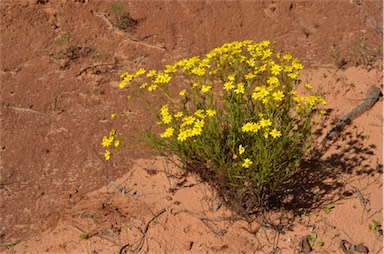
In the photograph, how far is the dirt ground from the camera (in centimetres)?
380

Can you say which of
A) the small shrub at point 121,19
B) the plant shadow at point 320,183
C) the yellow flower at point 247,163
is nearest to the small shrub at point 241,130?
the yellow flower at point 247,163

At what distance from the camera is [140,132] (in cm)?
486

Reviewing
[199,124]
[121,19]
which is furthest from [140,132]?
[121,19]

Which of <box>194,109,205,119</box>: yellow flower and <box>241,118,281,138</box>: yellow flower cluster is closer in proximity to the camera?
<box>241,118,281,138</box>: yellow flower cluster

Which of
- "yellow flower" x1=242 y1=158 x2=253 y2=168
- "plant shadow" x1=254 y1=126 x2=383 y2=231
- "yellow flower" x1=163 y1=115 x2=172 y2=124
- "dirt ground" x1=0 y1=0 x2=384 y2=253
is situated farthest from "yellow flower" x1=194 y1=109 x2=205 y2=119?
"plant shadow" x1=254 y1=126 x2=383 y2=231

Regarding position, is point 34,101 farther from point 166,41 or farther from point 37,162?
point 166,41

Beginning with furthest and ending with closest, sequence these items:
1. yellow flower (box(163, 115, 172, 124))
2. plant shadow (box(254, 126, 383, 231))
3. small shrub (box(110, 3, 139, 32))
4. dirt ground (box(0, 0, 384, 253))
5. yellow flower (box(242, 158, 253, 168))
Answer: small shrub (box(110, 3, 139, 32))
plant shadow (box(254, 126, 383, 231))
dirt ground (box(0, 0, 384, 253))
yellow flower (box(163, 115, 172, 124))
yellow flower (box(242, 158, 253, 168))

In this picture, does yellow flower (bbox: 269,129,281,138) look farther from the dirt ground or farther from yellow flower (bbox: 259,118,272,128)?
the dirt ground

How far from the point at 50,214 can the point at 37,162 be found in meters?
0.79

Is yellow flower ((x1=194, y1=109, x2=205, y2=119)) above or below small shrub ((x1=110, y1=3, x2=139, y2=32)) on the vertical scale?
below

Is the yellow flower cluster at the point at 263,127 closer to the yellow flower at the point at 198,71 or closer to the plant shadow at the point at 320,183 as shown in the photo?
the yellow flower at the point at 198,71

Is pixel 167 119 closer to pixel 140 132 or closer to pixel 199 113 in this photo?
pixel 199 113

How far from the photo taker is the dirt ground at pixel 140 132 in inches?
150

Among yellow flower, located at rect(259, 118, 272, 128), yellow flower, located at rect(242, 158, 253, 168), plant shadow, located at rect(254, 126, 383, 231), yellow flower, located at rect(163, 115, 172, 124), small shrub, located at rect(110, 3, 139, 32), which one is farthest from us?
small shrub, located at rect(110, 3, 139, 32)
